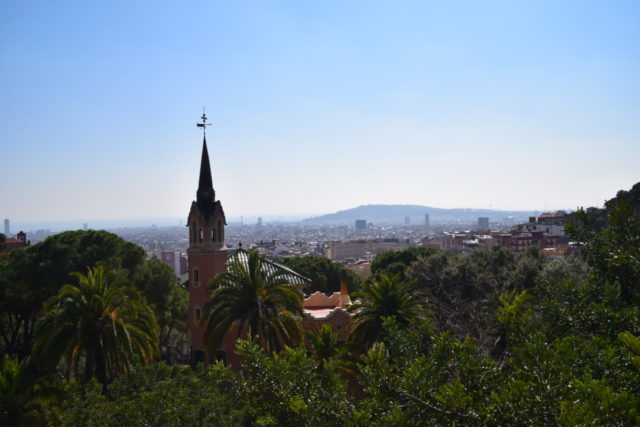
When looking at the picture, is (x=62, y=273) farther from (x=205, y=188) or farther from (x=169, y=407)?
(x=169, y=407)

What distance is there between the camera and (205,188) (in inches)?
798

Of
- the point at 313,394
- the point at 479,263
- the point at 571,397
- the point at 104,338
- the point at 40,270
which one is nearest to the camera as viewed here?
the point at 571,397

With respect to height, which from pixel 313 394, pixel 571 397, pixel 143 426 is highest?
pixel 571 397

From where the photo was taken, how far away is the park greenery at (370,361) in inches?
224

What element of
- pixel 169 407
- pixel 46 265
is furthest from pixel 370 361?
pixel 46 265

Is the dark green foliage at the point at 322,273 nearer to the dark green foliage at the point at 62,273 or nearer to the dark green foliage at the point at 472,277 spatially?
the dark green foliage at the point at 472,277

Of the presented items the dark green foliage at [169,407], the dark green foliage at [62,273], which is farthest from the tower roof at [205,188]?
the dark green foliage at [169,407]

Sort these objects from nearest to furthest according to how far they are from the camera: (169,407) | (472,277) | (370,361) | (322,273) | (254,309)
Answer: (370,361) → (169,407) → (254,309) → (472,277) → (322,273)

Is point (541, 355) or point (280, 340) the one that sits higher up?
point (541, 355)

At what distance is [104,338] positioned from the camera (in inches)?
523

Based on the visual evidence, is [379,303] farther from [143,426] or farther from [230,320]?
[143,426]

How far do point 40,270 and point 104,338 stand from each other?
978 cm

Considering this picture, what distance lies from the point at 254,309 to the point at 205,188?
655 centimetres

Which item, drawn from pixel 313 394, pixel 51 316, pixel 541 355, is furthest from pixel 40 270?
pixel 541 355
